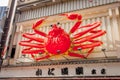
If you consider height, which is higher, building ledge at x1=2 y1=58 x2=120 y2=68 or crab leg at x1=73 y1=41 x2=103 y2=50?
crab leg at x1=73 y1=41 x2=103 y2=50

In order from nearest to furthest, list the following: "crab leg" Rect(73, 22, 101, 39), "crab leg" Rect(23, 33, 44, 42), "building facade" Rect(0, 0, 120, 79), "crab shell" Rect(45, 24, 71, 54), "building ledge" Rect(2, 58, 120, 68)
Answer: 1. "building ledge" Rect(2, 58, 120, 68)
2. "building facade" Rect(0, 0, 120, 79)
3. "crab leg" Rect(73, 22, 101, 39)
4. "crab shell" Rect(45, 24, 71, 54)
5. "crab leg" Rect(23, 33, 44, 42)

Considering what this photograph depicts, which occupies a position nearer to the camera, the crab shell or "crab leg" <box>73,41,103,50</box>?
"crab leg" <box>73,41,103,50</box>

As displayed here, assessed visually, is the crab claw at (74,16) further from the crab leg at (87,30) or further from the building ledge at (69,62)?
the building ledge at (69,62)

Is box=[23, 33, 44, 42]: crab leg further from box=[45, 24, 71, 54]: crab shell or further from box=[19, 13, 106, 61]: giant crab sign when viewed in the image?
box=[45, 24, 71, 54]: crab shell

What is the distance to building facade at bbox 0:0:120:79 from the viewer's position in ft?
30.0

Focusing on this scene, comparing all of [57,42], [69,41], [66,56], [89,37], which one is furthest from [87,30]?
[66,56]

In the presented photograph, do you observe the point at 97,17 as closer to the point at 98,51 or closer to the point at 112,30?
the point at 112,30

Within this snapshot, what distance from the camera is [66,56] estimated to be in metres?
10.3

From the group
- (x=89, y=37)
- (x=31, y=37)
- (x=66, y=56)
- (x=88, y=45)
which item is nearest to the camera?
(x=88, y=45)

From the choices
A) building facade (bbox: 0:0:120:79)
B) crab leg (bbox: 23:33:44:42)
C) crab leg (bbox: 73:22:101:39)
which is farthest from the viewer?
crab leg (bbox: 23:33:44:42)

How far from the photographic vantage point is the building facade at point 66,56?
30.0 feet

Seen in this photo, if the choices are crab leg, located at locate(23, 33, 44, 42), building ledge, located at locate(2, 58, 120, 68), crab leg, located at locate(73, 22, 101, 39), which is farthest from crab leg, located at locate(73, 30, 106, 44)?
crab leg, located at locate(23, 33, 44, 42)

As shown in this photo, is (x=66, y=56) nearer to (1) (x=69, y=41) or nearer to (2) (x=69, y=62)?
(2) (x=69, y=62)

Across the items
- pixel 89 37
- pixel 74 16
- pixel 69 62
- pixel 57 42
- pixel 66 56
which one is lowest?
pixel 69 62
